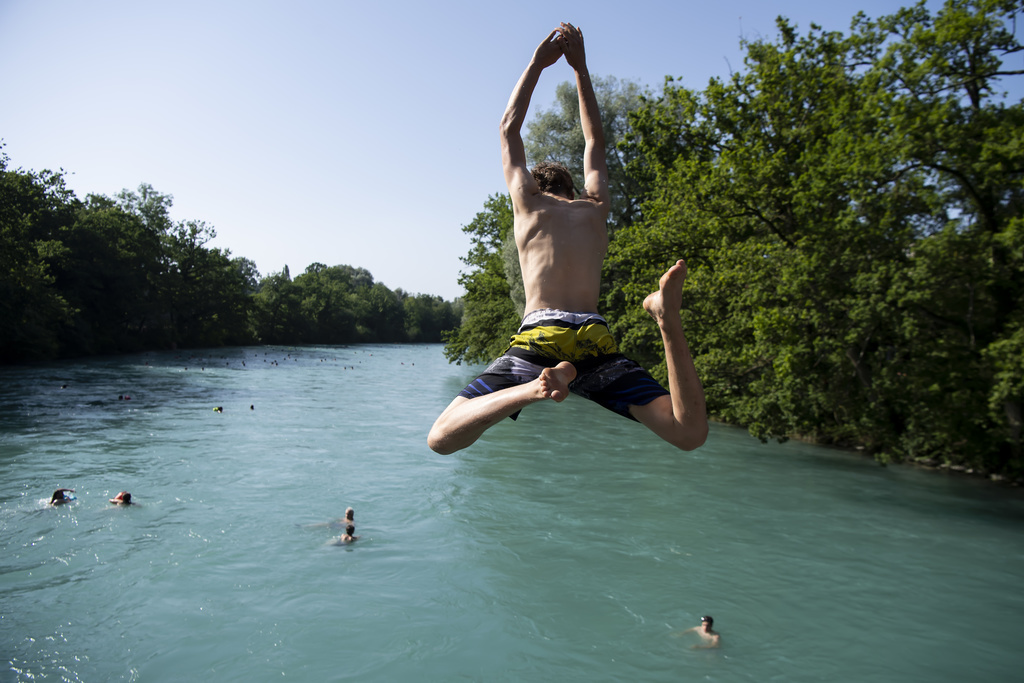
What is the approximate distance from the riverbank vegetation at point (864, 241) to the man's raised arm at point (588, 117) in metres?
12.8

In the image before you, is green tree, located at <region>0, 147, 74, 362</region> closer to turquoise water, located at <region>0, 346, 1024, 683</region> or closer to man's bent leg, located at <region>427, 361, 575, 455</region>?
turquoise water, located at <region>0, 346, 1024, 683</region>

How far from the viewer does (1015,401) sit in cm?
1454

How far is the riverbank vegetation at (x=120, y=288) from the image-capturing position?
38.0 m

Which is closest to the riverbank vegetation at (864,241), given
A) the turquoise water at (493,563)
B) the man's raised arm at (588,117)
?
the turquoise water at (493,563)

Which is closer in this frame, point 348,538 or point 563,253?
point 563,253

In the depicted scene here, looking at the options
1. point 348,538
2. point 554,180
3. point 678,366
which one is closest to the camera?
point 678,366

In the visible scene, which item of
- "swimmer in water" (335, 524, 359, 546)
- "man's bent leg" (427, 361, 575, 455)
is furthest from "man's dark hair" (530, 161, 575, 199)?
"swimmer in water" (335, 524, 359, 546)

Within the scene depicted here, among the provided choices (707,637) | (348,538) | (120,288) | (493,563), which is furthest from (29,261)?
(707,637)

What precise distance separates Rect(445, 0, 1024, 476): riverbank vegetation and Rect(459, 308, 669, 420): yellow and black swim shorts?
12956mm

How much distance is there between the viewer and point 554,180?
12.9ft

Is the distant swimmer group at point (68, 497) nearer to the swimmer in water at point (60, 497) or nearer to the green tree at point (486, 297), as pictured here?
the swimmer in water at point (60, 497)

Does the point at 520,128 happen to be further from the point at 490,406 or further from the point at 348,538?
the point at 348,538

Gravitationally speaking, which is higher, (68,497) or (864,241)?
(864,241)

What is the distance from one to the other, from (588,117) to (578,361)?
1517 millimetres
